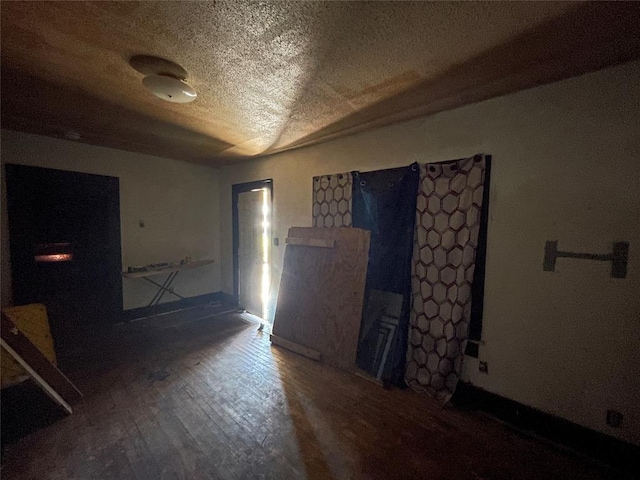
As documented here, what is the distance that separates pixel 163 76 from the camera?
158cm

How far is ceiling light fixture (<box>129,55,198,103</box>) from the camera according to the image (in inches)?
58.9

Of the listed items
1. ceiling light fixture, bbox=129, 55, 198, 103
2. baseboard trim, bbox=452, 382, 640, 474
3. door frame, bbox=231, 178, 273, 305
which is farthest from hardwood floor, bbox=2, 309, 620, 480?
ceiling light fixture, bbox=129, 55, 198, 103

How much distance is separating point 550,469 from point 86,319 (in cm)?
471

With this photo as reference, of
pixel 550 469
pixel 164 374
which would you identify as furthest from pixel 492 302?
pixel 164 374

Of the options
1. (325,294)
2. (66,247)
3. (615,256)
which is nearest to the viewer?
(615,256)

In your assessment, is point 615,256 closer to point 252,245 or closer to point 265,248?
point 265,248

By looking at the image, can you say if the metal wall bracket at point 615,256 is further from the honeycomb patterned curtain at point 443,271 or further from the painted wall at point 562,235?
the honeycomb patterned curtain at point 443,271

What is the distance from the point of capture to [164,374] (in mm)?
2338

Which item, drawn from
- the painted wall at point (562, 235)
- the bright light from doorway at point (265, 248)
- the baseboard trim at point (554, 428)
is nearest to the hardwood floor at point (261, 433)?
the baseboard trim at point (554, 428)

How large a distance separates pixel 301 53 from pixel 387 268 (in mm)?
1807

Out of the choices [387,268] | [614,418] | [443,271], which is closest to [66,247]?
[387,268]

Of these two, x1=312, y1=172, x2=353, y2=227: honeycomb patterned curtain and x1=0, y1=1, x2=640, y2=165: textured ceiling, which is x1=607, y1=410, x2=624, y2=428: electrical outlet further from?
x1=312, y1=172, x2=353, y2=227: honeycomb patterned curtain

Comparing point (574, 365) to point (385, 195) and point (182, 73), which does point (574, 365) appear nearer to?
point (385, 195)

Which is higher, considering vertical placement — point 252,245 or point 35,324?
point 252,245
